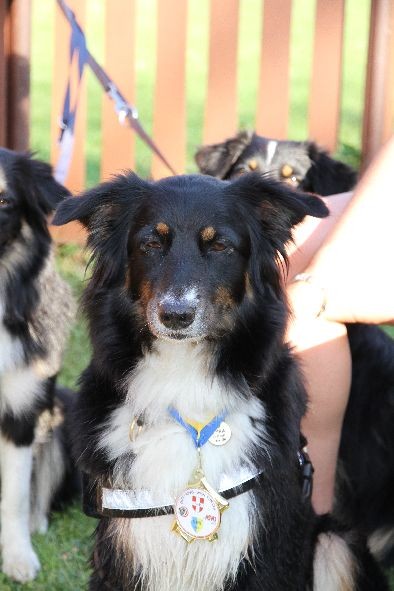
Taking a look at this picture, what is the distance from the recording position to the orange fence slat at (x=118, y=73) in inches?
274

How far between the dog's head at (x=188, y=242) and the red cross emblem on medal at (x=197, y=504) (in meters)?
0.44

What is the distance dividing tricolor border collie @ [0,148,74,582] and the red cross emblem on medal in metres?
1.12

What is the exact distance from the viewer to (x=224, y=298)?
2.62 m

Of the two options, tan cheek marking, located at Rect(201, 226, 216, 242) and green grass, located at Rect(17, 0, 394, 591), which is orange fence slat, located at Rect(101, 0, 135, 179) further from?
tan cheek marking, located at Rect(201, 226, 216, 242)

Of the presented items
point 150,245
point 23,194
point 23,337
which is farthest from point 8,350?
point 150,245

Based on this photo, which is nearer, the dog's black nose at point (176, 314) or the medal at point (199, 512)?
the dog's black nose at point (176, 314)

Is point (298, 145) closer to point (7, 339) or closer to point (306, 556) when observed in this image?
point (7, 339)

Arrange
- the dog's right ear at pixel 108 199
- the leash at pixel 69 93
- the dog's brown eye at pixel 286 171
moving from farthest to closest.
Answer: the dog's brown eye at pixel 286 171 → the leash at pixel 69 93 → the dog's right ear at pixel 108 199

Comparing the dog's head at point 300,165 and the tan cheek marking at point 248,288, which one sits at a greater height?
the dog's head at point 300,165

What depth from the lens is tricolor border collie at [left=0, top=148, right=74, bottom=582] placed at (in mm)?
3465

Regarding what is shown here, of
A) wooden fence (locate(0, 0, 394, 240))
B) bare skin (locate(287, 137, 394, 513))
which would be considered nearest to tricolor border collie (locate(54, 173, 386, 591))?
bare skin (locate(287, 137, 394, 513))

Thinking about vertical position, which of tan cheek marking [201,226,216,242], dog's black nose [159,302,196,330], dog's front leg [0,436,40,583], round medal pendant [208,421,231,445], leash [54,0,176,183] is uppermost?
leash [54,0,176,183]

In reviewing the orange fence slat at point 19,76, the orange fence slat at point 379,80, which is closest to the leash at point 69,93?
the orange fence slat at point 19,76

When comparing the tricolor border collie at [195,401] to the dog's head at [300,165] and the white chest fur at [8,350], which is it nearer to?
the white chest fur at [8,350]
